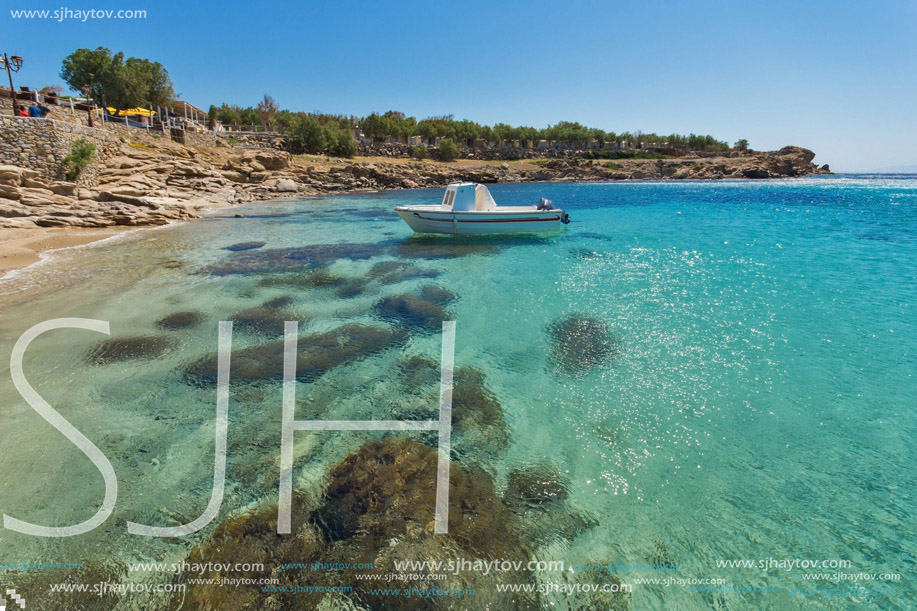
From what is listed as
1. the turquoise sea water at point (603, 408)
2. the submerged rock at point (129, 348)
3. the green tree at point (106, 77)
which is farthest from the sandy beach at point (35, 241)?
the green tree at point (106, 77)

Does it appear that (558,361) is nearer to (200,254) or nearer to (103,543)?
(103,543)

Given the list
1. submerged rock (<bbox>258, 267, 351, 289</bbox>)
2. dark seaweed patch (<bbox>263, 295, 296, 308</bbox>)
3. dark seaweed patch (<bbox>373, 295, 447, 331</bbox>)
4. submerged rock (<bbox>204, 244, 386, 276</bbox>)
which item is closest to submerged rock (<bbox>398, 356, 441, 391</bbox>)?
dark seaweed patch (<bbox>373, 295, 447, 331</bbox>)

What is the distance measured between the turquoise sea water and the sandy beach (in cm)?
116

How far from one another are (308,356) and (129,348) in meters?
3.87

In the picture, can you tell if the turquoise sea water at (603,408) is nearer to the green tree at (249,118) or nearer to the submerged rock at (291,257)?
the submerged rock at (291,257)

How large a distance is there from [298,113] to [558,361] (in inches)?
3964

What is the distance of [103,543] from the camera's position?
403 cm

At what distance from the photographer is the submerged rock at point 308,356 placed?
23.7 ft

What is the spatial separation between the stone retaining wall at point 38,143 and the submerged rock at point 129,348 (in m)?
24.0

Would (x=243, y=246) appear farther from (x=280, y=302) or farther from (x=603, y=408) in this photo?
(x=603, y=408)

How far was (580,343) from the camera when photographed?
880cm

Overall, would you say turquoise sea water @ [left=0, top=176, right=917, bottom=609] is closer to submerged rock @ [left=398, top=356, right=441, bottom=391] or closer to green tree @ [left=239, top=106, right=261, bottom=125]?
submerged rock @ [left=398, top=356, right=441, bottom=391]

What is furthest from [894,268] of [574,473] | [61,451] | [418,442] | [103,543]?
[61,451]

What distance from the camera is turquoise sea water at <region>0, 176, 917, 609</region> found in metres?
4.13
